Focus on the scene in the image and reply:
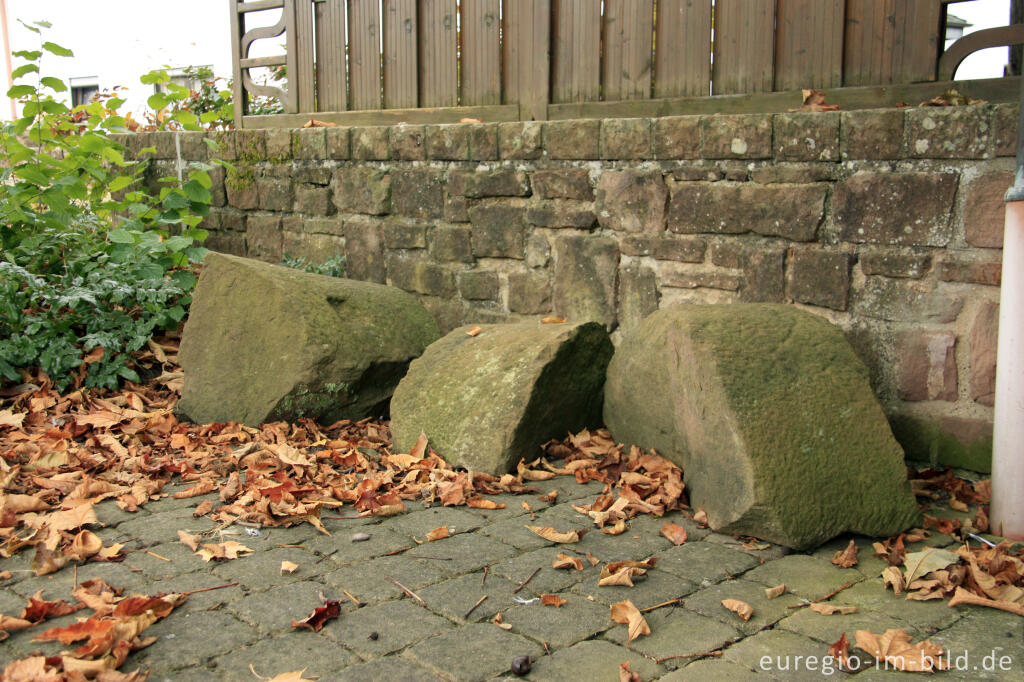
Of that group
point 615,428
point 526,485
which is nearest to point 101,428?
point 526,485

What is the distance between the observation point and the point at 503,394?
372 cm

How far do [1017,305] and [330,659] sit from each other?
233 centimetres

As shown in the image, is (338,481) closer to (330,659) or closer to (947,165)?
(330,659)

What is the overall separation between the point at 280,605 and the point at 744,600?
4.22 feet

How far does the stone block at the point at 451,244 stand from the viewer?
493 centimetres

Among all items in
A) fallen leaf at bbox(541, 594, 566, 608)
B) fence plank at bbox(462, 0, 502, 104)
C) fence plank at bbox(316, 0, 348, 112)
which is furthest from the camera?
fence plank at bbox(316, 0, 348, 112)

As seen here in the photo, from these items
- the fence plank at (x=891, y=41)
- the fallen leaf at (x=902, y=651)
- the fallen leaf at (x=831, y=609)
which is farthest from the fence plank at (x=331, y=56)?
the fallen leaf at (x=902, y=651)

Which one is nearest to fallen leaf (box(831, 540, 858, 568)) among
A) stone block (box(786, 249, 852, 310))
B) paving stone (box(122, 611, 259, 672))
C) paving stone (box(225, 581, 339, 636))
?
stone block (box(786, 249, 852, 310))

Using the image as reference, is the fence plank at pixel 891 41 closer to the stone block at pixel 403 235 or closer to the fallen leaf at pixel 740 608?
the fallen leaf at pixel 740 608

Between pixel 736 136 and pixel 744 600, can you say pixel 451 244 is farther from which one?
pixel 744 600

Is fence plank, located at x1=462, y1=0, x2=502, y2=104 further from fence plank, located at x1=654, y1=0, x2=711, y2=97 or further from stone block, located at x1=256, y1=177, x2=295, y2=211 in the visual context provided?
stone block, located at x1=256, y1=177, x2=295, y2=211

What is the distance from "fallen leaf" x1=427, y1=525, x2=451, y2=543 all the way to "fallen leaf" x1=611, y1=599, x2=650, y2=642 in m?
0.72

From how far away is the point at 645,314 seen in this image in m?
4.26

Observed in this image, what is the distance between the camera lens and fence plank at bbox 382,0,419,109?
532cm
